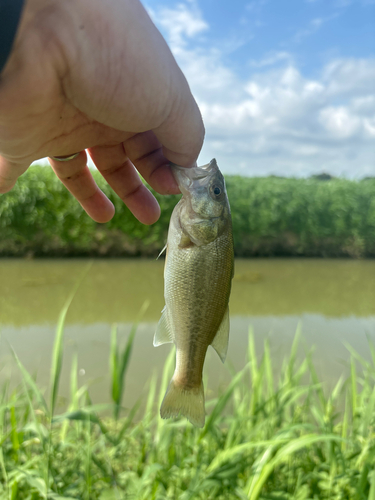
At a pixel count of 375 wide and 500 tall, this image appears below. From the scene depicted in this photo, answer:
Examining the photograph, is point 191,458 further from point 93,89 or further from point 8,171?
point 93,89

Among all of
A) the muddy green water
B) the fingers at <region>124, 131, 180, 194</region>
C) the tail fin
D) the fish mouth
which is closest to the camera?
the tail fin

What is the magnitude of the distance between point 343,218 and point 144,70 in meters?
11.4

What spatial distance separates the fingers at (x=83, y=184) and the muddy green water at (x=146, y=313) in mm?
1108

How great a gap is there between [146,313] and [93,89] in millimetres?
4953

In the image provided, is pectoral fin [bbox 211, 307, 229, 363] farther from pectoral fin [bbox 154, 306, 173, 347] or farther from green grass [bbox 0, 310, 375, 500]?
green grass [bbox 0, 310, 375, 500]

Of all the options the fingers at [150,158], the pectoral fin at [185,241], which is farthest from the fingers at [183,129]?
the pectoral fin at [185,241]

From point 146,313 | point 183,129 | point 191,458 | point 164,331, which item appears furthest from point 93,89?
point 146,313

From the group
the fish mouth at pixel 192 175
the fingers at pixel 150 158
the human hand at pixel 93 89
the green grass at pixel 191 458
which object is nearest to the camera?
the human hand at pixel 93 89

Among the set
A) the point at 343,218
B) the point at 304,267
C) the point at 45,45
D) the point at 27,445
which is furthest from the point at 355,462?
the point at 343,218

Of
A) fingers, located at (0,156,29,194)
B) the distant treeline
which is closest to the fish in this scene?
fingers, located at (0,156,29,194)

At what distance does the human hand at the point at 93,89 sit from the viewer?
3.31 ft

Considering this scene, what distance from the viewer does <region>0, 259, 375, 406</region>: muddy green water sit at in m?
3.96

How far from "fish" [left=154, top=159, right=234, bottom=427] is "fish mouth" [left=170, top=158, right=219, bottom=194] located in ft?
0.27

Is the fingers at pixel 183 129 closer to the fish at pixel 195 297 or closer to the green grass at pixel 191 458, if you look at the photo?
the fish at pixel 195 297
